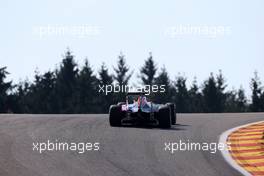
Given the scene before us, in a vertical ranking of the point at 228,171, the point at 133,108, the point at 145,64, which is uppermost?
the point at 145,64

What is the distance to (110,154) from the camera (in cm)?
1118

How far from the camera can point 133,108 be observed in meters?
17.6

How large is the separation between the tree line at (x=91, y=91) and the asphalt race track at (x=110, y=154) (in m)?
50.7

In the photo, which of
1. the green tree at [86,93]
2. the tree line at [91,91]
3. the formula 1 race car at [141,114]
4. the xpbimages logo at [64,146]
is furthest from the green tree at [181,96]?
the xpbimages logo at [64,146]

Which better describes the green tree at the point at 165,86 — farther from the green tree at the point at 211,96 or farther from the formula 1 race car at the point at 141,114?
the formula 1 race car at the point at 141,114

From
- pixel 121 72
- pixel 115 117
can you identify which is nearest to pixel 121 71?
pixel 121 72

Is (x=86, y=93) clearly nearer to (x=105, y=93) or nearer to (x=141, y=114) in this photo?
(x=105, y=93)

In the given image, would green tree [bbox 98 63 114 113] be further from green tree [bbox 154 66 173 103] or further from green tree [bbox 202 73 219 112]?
green tree [bbox 202 73 219 112]

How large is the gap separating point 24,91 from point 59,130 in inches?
3110

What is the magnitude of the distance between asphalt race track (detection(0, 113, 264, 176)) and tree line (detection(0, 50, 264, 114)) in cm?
5066

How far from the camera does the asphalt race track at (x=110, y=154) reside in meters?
9.57

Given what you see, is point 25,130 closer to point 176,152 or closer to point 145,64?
point 176,152

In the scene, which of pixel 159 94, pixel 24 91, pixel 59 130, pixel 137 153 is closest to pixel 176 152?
pixel 137 153

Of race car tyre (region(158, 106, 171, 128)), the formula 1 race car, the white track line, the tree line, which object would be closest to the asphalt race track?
the white track line
